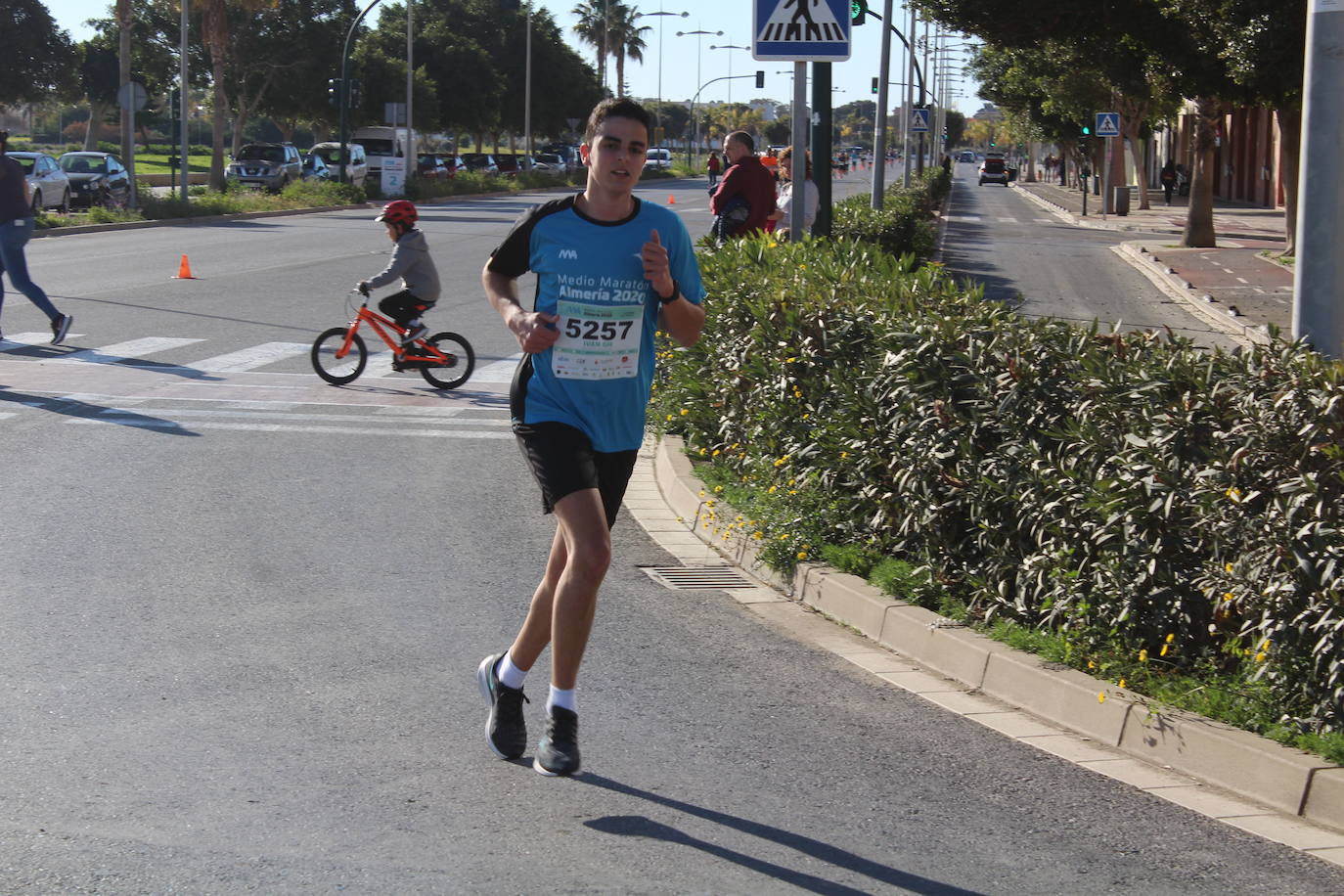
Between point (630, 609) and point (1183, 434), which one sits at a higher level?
point (1183, 434)

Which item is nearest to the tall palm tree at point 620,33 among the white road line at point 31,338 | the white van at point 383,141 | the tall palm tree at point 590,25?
the tall palm tree at point 590,25

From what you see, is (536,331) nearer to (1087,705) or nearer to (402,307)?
(1087,705)

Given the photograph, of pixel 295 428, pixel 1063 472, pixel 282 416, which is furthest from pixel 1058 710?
pixel 282 416

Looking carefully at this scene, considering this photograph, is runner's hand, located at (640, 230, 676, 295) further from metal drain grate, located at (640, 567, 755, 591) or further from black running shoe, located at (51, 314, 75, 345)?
black running shoe, located at (51, 314, 75, 345)

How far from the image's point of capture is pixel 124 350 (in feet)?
46.0

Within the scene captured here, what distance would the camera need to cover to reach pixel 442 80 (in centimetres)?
7569

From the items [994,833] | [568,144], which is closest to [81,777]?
[994,833]

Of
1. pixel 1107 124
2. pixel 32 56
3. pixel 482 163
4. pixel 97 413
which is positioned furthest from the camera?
pixel 482 163

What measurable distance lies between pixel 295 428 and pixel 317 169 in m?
44.7

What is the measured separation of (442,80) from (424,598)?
72.2 m

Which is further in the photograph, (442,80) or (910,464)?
(442,80)

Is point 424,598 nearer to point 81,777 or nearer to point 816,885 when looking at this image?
point 81,777

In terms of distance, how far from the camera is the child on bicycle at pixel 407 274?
11734 mm

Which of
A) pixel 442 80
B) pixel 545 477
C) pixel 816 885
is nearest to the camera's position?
pixel 816 885
